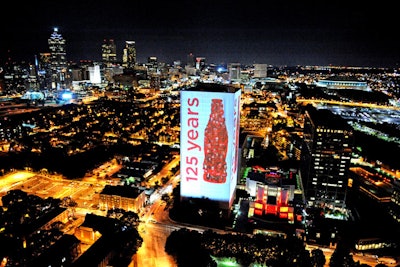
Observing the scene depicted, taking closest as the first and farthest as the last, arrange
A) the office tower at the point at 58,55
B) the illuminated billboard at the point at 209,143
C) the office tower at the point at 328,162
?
1. the illuminated billboard at the point at 209,143
2. the office tower at the point at 328,162
3. the office tower at the point at 58,55

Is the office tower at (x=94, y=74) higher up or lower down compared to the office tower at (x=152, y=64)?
lower down

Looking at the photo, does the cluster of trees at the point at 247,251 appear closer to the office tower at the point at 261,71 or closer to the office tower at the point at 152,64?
the office tower at the point at 261,71

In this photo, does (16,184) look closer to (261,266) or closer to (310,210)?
→ (261,266)

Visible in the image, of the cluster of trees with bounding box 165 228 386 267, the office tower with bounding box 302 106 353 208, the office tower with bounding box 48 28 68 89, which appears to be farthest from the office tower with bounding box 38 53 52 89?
the office tower with bounding box 302 106 353 208

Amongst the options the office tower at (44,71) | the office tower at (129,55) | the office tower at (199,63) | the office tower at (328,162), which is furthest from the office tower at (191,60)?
the office tower at (328,162)

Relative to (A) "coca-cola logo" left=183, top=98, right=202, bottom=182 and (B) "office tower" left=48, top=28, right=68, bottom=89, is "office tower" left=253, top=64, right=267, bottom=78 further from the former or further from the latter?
(A) "coca-cola logo" left=183, top=98, right=202, bottom=182

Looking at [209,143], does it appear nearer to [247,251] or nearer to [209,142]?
[209,142]

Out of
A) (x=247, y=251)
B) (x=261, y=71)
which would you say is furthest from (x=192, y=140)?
Result: (x=261, y=71)
